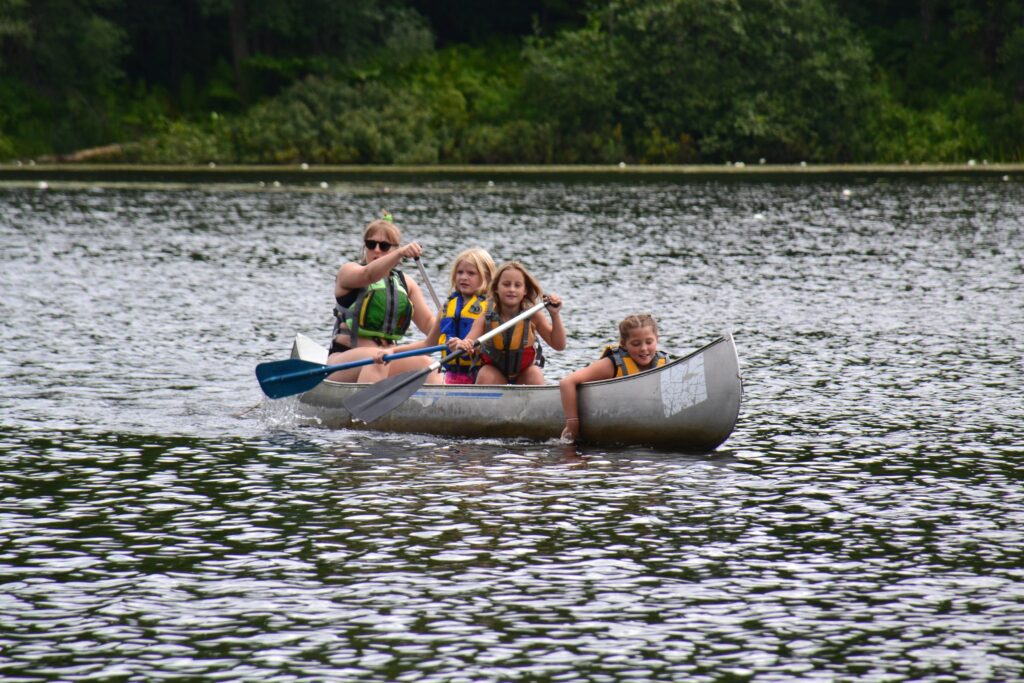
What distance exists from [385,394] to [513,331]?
931mm

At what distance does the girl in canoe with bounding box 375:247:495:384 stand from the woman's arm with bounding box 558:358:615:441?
915 mm

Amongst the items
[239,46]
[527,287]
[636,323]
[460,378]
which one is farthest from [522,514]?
[239,46]

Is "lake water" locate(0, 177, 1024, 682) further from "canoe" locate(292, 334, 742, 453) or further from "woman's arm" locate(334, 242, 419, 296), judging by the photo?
"woman's arm" locate(334, 242, 419, 296)

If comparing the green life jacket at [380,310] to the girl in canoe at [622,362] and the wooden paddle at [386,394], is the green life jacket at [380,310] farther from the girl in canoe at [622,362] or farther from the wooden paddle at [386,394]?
the girl in canoe at [622,362]

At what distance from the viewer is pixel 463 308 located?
11102 millimetres

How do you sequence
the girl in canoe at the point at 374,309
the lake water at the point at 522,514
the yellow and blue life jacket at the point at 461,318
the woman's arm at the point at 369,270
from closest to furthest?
the lake water at the point at 522,514, the woman's arm at the point at 369,270, the girl in canoe at the point at 374,309, the yellow and blue life jacket at the point at 461,318

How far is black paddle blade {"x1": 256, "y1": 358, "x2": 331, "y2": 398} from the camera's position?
1131 centimetres

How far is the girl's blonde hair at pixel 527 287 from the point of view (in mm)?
10758

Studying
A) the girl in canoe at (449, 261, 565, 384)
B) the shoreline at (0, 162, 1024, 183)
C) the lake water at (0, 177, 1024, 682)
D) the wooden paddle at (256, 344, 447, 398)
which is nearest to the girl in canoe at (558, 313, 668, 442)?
the lake water at (0, 177, 1024, 682)

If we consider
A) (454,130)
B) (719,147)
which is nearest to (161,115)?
(454,130)

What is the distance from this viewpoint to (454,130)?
47094mm

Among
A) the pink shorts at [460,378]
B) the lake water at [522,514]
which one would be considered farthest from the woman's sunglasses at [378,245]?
the lake water at [522,514]

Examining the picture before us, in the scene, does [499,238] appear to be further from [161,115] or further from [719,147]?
[161,115]

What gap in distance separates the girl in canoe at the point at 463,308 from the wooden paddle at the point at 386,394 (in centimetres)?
27
